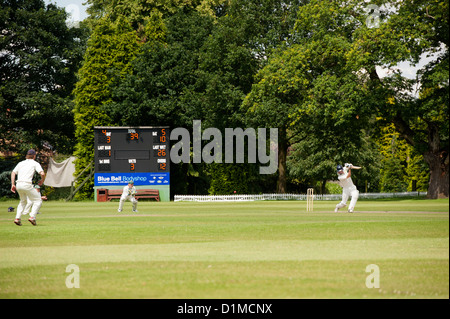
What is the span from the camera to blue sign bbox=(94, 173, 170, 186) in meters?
44.5

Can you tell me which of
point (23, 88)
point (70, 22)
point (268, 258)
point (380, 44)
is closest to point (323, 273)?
point (268, 258)

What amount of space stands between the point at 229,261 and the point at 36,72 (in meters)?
49.8

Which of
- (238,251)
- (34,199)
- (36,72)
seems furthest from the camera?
(36,72)

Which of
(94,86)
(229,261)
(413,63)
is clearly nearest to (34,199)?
(229,261)

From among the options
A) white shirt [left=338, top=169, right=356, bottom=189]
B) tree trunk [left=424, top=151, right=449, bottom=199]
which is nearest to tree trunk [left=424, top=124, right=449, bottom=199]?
tree trunk [left=424, top=151, right=449, bottom=199]

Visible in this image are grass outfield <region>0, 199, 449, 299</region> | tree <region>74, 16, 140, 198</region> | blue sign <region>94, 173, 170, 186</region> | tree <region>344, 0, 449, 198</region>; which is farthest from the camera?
tree <region>74, 16, 140, 198</region>

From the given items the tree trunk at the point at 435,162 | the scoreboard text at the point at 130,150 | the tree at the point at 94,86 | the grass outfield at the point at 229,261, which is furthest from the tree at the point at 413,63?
the grass outfield at the point at 229,261

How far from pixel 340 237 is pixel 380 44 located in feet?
93.4

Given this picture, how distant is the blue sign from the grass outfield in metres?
25.9

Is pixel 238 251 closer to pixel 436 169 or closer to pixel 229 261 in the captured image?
pixel 229 261

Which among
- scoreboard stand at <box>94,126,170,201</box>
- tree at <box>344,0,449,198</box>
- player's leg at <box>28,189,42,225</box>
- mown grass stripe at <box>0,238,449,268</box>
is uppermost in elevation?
tree at <box>344,0,449,198</box>

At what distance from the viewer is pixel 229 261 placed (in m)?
10.5

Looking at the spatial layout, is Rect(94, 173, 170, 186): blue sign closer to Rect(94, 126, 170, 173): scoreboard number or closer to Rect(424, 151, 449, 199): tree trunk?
Rect(94, 126, 170, 173): scoreboard number

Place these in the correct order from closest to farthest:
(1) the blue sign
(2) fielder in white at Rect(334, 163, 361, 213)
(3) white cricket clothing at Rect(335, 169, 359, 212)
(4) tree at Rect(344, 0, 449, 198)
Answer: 1. (2) fielder in white at Rect(334, 163, 361, 213)
2. (3) white cricket clothing at Rect(335, 169, 359, 212)
3. (4) tree at Rect(344, 0, 449, 198)
4. (1) the blue sign
